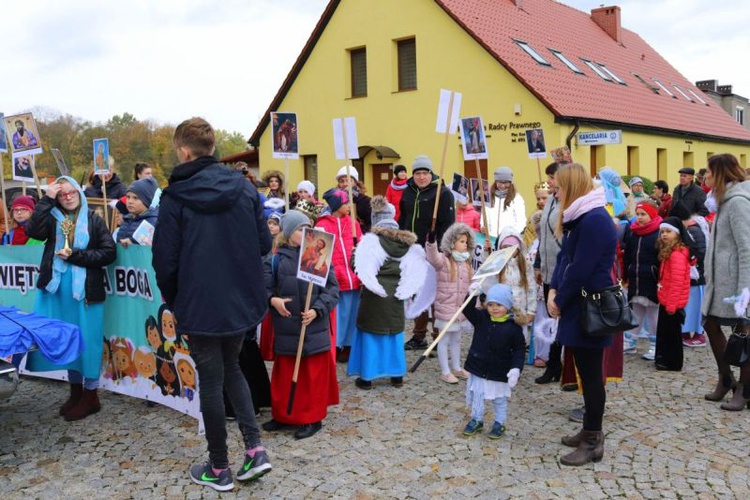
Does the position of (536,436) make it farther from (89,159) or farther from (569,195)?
(89,159)

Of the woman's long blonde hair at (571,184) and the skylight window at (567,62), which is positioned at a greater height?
the skylight window at (567,62)

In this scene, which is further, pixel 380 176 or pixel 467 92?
pixel 380 176

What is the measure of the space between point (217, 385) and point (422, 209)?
439 cm

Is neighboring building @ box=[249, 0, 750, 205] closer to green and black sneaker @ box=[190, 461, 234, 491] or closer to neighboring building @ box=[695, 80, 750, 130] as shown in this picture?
green and black sneaker @ box=[190, 461, 234, 491]

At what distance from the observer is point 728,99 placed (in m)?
45.4

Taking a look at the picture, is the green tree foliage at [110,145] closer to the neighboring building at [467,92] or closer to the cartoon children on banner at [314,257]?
the neighboring building at [467,92]

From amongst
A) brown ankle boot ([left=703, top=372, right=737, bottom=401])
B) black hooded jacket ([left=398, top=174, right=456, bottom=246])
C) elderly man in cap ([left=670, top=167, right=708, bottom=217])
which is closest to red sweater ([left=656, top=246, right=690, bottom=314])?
brown ankle boot ([left=703, top=372, right=737, bottom=401])

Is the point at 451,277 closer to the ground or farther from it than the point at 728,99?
closer to the ground

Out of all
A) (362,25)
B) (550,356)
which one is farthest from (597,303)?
(362,25)

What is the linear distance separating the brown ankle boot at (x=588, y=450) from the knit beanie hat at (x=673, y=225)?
9.95ft

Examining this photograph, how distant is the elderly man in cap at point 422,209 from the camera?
7.84m

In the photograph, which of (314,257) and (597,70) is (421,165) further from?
(597,70)

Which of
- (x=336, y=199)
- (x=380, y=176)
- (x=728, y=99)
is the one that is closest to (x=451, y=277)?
(x=336, y=199)

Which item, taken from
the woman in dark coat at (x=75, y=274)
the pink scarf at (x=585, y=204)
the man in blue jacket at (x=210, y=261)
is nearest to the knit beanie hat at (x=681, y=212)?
the pink scarf at (x=585, y=204)
